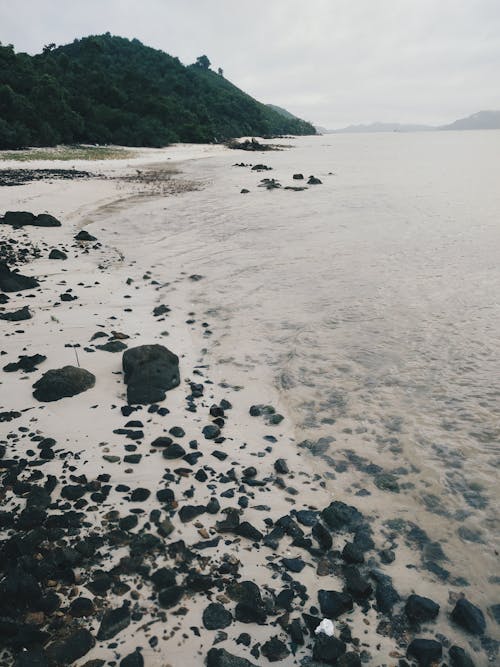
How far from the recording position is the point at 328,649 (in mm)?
3191

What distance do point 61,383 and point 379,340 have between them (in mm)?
6021

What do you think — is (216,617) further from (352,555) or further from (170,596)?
(352,555)

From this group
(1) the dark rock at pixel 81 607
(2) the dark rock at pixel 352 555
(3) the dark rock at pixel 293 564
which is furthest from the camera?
(2) the dark rock at pixel 352 555

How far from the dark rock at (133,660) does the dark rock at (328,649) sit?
1289mm

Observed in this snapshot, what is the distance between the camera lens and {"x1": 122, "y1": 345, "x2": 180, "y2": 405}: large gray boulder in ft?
20.7

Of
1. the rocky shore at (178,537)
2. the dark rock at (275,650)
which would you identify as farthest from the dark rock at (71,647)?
the dark rock at (275,650)

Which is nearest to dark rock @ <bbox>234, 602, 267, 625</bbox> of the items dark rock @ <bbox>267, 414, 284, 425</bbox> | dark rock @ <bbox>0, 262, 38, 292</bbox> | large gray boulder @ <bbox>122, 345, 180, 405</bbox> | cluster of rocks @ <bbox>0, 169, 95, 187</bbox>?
dark rock @ <bbox>267, 414, 284, 425</bbox>

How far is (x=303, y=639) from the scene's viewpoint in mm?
3303

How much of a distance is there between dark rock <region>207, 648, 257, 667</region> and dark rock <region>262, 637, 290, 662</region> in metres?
0.12

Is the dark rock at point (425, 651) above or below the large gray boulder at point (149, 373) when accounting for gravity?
below

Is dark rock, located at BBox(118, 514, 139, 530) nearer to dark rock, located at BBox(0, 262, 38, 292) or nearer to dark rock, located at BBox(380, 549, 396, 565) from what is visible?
dark rock, located at BBox(380, 549, 396, 565)

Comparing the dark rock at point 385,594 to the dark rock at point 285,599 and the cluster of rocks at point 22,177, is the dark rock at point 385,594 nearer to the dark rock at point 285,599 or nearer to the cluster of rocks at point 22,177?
the dark rock at point 285,599

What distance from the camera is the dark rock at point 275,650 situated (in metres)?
3.17

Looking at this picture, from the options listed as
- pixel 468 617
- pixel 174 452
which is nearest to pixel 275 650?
pixel 468 617
